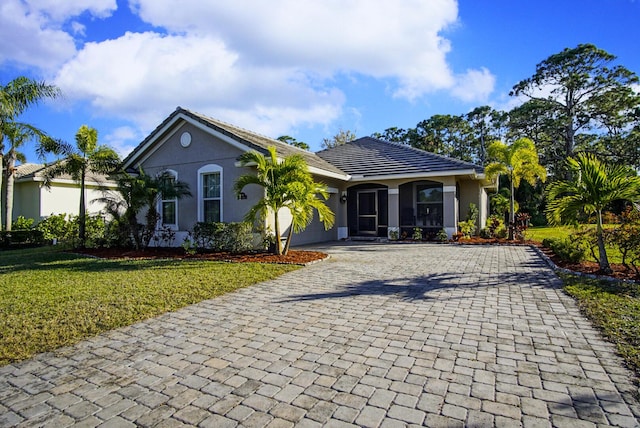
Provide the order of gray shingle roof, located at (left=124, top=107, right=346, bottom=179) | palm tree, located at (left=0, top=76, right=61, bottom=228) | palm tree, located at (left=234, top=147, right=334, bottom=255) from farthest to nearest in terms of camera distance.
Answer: palm tree, located at (left=0, top=76, right=61, bottom=228) → gray shingle roof, located at (left=124, top=107, right=346, bottom=179) → palm tree, located at (left=234, top=147, right=334, bottom=255)

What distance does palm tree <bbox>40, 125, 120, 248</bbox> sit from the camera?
14.3 m

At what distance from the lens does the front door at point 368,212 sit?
18.5 m

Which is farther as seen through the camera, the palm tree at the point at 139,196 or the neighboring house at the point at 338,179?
the neighboring house at the point at 338,179

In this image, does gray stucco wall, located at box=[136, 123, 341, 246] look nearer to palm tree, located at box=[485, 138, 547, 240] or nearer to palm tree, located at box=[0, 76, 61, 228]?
palm tree, located at box=[0, 76, 61, 228]

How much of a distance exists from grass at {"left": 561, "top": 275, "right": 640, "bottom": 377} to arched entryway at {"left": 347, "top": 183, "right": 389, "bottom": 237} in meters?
10.7

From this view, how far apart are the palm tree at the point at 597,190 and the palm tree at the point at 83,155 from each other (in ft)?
49.8

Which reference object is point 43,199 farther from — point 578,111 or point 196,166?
point 578,111

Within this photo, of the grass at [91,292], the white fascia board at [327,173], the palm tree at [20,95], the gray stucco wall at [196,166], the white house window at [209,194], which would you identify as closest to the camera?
the grass at [91,292]

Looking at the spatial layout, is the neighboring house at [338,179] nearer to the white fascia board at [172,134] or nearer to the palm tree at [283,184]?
the white fascia board at [172,134]

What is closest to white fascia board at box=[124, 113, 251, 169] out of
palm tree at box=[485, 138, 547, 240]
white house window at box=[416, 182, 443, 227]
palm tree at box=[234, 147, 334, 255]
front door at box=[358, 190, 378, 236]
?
palm tree at box=[234, 147, 334, 255]

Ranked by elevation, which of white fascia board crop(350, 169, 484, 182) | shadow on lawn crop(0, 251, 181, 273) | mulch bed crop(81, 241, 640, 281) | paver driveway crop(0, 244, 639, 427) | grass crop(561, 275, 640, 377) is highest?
white fascia board crop(350, 169, 484, 182)

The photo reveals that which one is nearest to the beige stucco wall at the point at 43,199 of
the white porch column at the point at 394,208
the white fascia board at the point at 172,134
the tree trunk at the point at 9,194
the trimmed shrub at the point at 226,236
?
the tree trunk at the point at 9,194

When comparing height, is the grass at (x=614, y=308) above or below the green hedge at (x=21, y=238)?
below

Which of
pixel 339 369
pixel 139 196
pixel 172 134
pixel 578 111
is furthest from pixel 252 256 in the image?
Answer: pixel 578 111
